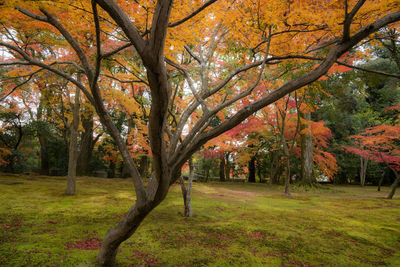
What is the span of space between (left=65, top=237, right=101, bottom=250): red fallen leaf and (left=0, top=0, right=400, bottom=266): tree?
2.15ft

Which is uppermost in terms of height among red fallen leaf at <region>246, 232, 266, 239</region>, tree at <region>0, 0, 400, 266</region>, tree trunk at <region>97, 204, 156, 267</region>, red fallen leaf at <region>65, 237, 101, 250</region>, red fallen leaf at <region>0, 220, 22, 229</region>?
tree at <region>0, 0, 400, 266</region>

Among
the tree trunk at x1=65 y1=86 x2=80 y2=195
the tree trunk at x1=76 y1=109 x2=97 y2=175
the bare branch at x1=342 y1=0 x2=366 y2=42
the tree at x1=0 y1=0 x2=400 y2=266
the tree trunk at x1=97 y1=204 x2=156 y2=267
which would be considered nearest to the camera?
the tree at x1=0 y1=0 x2=400 y2=266

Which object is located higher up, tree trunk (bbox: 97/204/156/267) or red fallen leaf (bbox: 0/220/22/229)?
tree trunk (bbox: 97/204/156/267)

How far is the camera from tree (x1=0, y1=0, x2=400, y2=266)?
157cm

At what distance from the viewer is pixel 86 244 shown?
3.19 meters

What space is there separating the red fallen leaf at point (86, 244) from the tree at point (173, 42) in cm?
65

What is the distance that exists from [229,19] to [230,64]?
1342 mm

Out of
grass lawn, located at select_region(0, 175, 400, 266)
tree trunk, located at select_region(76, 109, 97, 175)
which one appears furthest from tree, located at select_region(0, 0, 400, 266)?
tree trunk, located at select_region(76, 109, 97, 175)

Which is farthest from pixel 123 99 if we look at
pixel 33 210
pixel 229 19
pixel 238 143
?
pixel 238 143

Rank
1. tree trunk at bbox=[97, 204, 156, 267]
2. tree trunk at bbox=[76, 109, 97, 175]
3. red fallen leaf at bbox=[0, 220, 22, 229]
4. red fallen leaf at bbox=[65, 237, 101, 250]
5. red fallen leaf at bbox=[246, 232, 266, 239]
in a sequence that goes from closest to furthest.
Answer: tree trunk at bbox=[97, 204, 156, 267] → red fallen leaf at bbox=[65, 237, 101, 250] → red fallen leaf at bbox=[0, 220, 22, 229] → red fallen leaf at bbox=[246, 232, 266, 239] → tree trunk at bbox=[76, 109, 97, 175]

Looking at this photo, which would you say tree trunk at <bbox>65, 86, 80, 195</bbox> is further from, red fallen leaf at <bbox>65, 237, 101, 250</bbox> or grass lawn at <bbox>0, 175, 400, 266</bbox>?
red fallen leaf at <bbox>65, 237, 101, 250</bbox>

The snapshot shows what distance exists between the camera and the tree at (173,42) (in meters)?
1.57

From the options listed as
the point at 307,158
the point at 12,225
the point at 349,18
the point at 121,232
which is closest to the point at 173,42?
the point at 349,18

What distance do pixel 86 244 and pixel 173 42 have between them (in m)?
3.45
